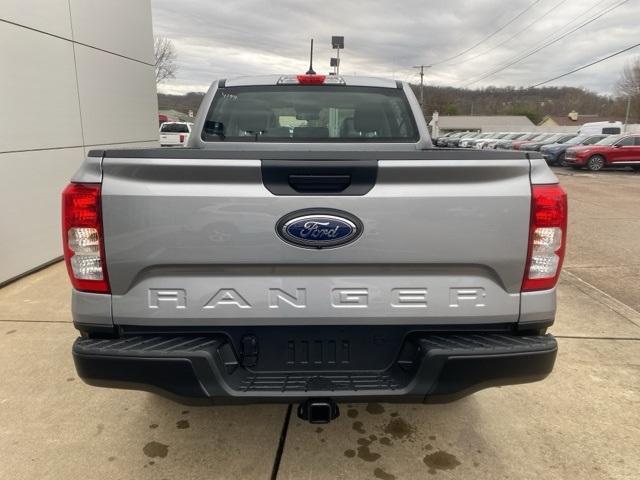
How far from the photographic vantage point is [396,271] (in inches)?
80.4

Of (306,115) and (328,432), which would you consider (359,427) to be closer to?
(328,432)

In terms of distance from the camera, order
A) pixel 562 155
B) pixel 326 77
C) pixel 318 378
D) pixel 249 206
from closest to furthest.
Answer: pixel 249 206, pixel 318 378, pixel 326 77, pixel 562 155

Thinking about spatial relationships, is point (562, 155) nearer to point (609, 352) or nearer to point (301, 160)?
point (609, 352)

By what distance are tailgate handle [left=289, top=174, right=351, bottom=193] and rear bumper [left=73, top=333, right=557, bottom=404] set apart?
68cm

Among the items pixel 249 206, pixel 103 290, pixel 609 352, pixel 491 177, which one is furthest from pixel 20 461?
pixel 609 352

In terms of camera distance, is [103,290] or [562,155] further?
[562,155]

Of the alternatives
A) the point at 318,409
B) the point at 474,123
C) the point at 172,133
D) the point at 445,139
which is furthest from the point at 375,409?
the point at 474,123

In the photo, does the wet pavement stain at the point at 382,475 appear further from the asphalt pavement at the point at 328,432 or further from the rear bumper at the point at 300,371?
the rear bumper at the point at 300,371

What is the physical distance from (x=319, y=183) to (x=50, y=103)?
5.42 meters

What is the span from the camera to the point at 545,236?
2.04 metres

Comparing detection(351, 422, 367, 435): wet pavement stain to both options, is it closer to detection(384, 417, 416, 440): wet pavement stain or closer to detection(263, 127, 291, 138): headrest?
detection(384, 417, 416, 440): wet pavement stain

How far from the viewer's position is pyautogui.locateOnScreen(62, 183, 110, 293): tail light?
1966 millimetres

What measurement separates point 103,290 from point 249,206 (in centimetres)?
70

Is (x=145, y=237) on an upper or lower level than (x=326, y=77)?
lower
